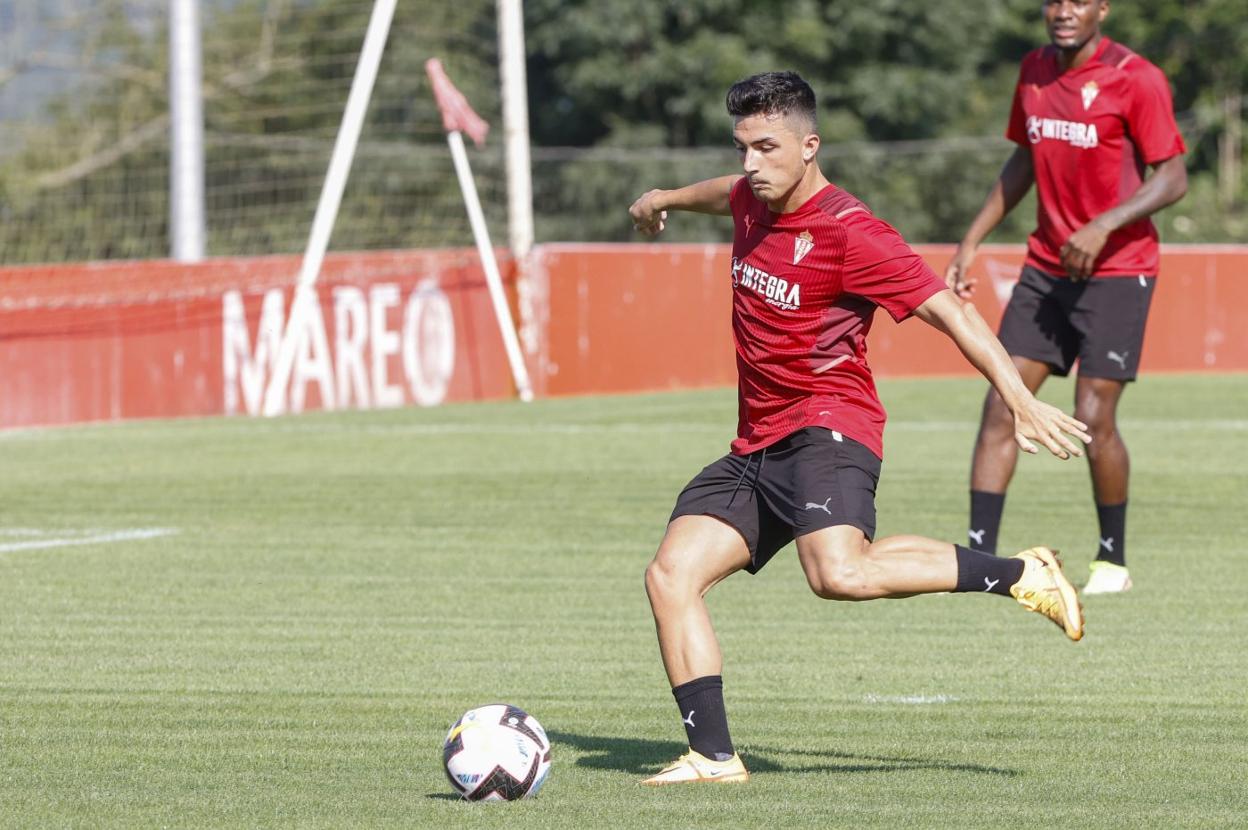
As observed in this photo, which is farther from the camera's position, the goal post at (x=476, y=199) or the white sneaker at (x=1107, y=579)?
the goal post at (x=476, y=199)

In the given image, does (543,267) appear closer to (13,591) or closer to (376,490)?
(376,490)

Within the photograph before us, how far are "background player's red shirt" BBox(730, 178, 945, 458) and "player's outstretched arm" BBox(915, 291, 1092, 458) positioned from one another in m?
0.06

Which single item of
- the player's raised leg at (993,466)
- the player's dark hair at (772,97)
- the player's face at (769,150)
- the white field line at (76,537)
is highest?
the player's dark hair at (772,97)

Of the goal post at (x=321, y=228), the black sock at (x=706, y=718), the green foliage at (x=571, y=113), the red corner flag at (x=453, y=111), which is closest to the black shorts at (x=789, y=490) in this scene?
the black sock at (x=706, y=718)

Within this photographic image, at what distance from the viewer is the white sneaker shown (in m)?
8.75

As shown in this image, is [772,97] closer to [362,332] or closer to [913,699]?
[913,699]

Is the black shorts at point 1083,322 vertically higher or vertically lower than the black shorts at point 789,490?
higher

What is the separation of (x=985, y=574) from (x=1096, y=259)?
3581mm

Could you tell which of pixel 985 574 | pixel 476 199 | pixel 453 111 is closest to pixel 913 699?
pixel 985 574

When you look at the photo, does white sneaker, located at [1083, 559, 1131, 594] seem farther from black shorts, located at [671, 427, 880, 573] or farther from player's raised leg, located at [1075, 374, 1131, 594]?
black shorts, located at [671, 427, 880, 573]

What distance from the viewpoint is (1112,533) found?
8867mm

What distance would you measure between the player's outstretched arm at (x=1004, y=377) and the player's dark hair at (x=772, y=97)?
59 centimetres

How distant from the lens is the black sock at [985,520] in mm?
8727

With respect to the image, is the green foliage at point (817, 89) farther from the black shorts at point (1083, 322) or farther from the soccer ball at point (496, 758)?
the soccer ball at point (496, 758)
